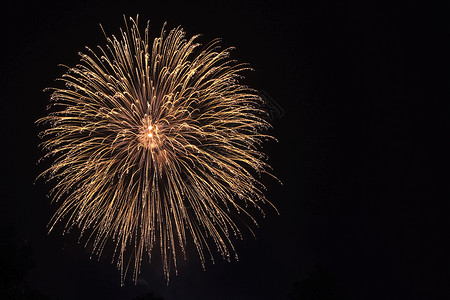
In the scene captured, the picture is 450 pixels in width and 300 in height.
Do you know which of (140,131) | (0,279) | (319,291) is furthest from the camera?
(319,291)

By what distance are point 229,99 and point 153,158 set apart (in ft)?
16.8

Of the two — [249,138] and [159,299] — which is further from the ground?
[249,138]

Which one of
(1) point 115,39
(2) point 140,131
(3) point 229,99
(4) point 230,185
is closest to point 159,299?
(4) point 230,185

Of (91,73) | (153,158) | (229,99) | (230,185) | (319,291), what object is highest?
(91,73)

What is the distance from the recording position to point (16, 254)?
21125 millimetres

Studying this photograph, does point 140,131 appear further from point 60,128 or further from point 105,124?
point 60,128

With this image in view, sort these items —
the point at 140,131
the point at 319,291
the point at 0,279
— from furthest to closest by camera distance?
the point at 319,291 → the point at 140,131 → the point at 0,279

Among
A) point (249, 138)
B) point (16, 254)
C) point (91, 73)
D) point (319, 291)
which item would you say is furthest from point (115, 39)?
point (319, 291)

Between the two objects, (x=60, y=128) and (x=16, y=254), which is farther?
(x=60, y=128)

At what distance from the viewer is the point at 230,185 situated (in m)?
25.5

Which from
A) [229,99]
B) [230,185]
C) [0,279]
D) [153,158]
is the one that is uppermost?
[229,99]

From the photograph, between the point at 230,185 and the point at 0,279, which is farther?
the point at 230,185

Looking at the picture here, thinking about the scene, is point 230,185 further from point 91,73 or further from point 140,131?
point 91,73

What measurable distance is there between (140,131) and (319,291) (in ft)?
45.4
